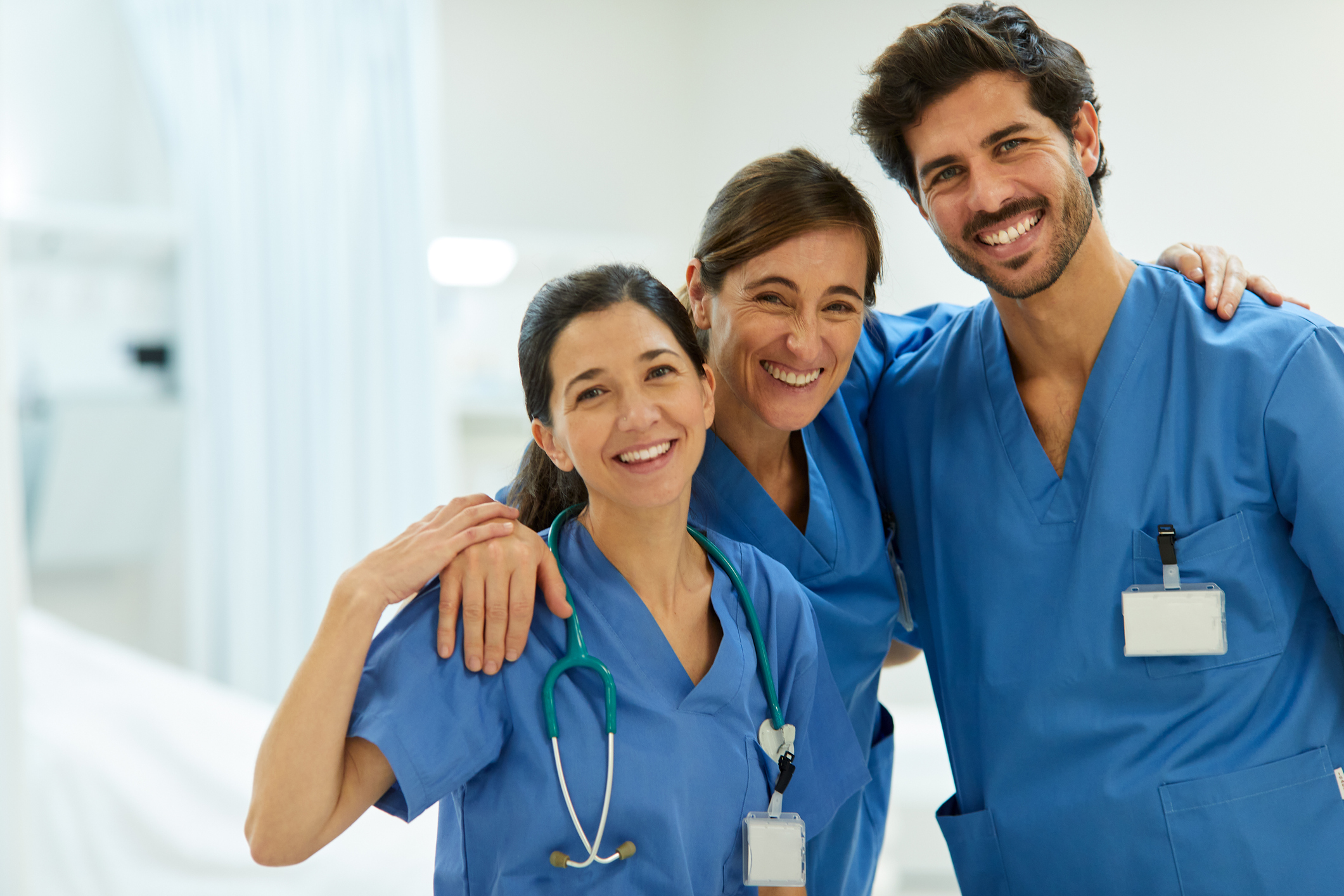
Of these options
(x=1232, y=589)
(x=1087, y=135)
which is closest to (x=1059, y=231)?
(x=1087, y=135)

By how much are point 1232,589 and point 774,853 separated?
2.07 ft

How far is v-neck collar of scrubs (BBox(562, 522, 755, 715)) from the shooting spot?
3.73 ft

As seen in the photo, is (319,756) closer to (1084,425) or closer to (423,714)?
(423,714)

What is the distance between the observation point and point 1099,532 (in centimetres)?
130

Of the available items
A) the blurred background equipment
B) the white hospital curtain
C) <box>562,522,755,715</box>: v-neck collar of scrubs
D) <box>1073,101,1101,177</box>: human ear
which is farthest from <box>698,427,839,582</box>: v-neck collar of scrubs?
the white hospital curtain

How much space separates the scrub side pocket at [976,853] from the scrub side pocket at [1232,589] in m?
0.29

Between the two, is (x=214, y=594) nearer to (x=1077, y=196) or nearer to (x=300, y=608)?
(x=300, y=608)

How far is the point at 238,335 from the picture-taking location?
3324mm

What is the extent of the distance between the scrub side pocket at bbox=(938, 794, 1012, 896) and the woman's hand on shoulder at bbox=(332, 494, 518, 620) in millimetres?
718

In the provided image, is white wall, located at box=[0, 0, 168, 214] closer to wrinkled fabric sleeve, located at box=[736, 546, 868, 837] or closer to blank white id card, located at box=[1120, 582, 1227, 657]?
wrinkled fabric sleeve, located at box=[736, 546, 868, 837]

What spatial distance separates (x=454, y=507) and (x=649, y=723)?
1.03 ft

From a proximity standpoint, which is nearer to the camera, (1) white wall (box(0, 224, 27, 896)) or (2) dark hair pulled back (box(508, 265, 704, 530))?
(2) dark hair pulled back (box(508, 265, 704, 530))

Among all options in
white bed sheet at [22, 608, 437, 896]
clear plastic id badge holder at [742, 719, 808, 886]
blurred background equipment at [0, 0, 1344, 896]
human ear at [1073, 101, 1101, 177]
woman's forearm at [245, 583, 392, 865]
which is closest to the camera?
woman's forearm at [245, 583, 392, 865]

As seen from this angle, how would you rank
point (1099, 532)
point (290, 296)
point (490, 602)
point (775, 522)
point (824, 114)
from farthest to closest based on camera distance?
1. point (824, 114)
2. point (290, 296)
3. point (775, 522)
4. point (1099, 532)
5. point (490, 602)
